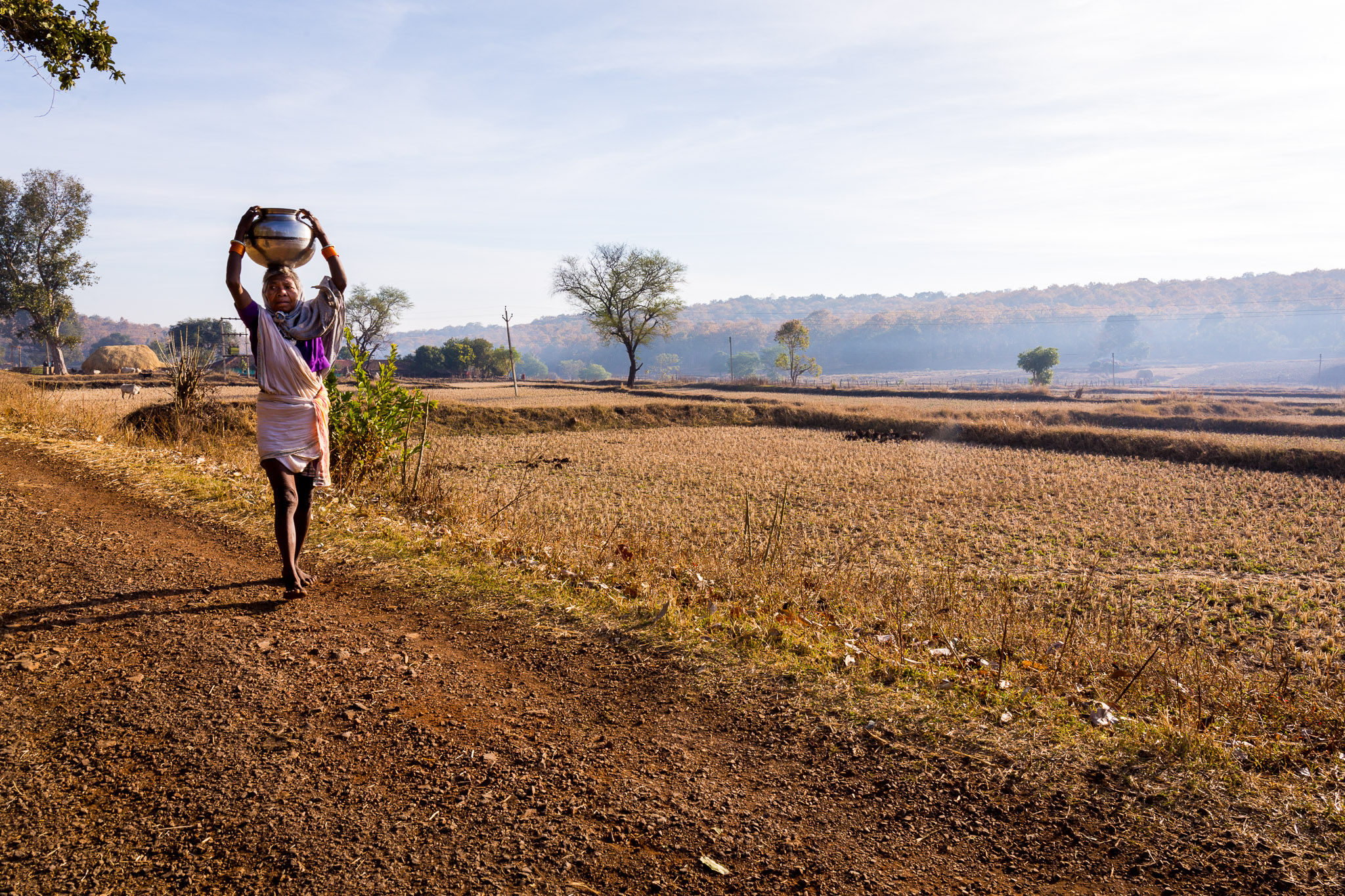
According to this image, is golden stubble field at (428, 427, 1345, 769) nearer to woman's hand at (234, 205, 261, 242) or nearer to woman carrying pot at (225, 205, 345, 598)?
woman carrying pot at (225, 205, 345, 598)

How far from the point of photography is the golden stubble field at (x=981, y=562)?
4.65 metres

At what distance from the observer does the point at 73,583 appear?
5.23m

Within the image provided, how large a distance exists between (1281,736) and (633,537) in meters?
5.77

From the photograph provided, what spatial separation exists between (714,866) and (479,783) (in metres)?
1.10

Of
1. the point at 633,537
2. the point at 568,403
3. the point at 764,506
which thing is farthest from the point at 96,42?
the point at 568,403

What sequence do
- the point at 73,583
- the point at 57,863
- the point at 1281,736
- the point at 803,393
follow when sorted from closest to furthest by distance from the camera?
the point at 57,863 < the point at 1281,736 < the point at 73,583 < the point at 803,393

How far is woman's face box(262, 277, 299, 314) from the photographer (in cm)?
492

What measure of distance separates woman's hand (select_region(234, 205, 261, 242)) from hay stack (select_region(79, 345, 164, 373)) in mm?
57293

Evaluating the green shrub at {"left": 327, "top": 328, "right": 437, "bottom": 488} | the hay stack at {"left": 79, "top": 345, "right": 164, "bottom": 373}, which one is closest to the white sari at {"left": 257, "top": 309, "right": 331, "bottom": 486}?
the green shrub at {"left": 327, "top": 328, "right": 437, "bottom": 488}

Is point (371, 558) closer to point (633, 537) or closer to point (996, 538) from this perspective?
point (633, 537)

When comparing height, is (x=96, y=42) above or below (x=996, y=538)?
above

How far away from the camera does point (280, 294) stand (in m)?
4.91

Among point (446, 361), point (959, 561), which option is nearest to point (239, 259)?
point (959, 561)

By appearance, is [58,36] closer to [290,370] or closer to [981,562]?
[290,370]
